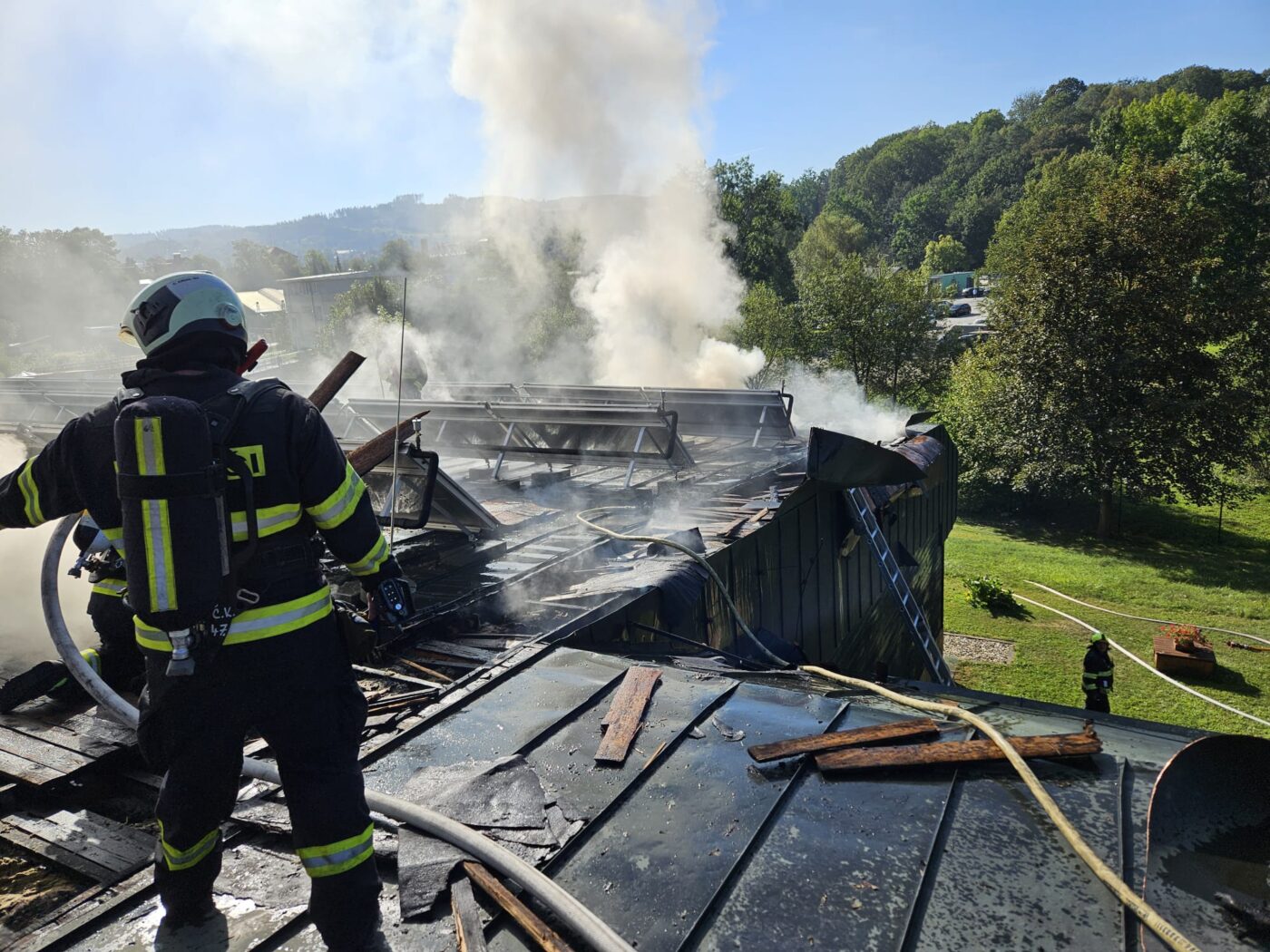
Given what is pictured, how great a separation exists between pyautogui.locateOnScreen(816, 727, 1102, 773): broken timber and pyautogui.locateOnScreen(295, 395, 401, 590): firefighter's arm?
1.72 m

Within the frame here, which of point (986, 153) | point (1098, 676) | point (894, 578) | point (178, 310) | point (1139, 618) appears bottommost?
point (1139, 618)

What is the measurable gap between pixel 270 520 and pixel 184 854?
96cm

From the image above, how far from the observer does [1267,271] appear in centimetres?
2639

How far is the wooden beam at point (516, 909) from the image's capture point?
213 cm

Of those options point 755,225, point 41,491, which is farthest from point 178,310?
point 755,225

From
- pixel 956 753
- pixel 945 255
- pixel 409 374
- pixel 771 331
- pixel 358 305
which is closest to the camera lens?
pixel 956 753

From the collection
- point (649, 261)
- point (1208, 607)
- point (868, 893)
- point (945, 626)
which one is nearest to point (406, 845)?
point (868, 893)

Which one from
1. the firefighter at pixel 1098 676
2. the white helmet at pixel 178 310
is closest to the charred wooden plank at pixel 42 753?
the white helmet at pixel 178 310

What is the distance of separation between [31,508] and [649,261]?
21200 mm

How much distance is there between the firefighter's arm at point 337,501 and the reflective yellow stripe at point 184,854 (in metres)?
0.84

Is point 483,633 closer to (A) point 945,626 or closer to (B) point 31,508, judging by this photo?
(B) point 31,508

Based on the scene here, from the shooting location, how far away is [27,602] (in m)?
5.18

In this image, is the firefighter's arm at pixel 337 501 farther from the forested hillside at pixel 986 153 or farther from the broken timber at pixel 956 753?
the forested hillside at pixel 986 153

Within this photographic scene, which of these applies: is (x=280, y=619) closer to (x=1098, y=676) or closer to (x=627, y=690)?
(x=627, y=690)
